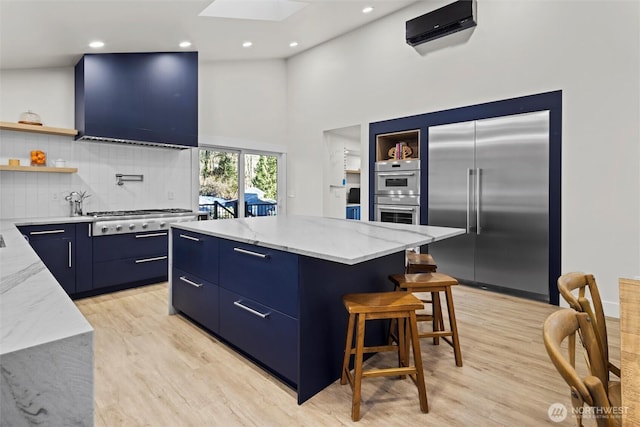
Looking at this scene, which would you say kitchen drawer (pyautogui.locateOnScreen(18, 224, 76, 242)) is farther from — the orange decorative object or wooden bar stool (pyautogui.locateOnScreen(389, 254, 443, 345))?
wooden bar stool (pyautogui.locateOnScreen(389, 254, 443, 345))

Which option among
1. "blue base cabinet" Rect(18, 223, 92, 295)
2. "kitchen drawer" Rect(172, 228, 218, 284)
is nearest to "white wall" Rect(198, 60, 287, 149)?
"blue base cabinet" Rect(18, 223, 92, 295)

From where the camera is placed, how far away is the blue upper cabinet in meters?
3.92

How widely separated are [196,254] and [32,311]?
214 cm

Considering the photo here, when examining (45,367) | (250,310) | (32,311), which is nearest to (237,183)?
(250,310)

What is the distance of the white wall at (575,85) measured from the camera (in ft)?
10.4

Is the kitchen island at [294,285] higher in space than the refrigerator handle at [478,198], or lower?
lower

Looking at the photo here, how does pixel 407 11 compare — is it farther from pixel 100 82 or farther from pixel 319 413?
pixel 319 413

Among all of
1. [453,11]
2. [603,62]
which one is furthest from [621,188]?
[453,11]

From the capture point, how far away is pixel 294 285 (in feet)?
6.29

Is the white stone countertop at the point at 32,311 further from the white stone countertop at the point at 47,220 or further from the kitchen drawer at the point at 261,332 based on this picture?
the white stone countertop at the point at 47,220

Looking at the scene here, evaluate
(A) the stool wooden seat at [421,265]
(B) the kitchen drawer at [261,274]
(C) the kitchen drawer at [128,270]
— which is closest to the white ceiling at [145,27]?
(C) the kitchen drawer at [128,270]

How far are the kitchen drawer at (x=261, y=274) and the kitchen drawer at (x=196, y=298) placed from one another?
234 mm

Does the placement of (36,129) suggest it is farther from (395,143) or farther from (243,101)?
(395,143)

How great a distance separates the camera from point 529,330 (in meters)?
2.92
